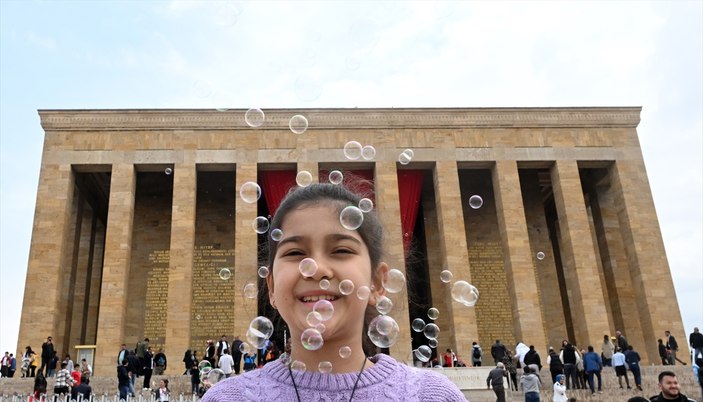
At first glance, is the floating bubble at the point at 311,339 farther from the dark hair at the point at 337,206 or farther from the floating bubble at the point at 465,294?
the floating bubble at the point at 465,294

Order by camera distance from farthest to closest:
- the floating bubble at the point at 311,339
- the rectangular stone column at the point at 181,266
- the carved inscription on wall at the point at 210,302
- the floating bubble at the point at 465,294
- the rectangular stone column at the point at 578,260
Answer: the carved inscription on wall at the point at 210,302 → the rectangular stone column at the point at 578,260 → the rectangular stone column at the point at 181,266 → the floating bubble at the point at 465,294 → the floating bubble at the point at 311,339

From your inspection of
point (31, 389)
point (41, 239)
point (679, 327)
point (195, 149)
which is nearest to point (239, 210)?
point (195, 149)

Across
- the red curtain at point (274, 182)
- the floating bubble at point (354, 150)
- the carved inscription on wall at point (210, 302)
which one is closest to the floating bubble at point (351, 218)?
the floating bubble at point (354, 150)

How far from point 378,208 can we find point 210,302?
9058 millimetres

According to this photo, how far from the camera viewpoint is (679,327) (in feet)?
83.2

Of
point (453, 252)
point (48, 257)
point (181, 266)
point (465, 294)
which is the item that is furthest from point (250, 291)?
point (48, 257)

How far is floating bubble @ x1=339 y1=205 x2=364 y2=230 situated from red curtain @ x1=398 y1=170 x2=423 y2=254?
2519 centimetres

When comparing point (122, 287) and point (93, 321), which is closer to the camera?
point (122, 287)

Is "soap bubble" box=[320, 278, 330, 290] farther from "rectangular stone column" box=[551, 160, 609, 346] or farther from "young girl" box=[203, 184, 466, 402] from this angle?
"rectangular stone column" box=[551, 160, 609, 346]

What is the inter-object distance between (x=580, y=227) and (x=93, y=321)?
2303 centimetres

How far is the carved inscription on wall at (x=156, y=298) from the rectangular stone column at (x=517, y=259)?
1550 centimetres

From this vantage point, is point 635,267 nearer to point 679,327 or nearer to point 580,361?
point 679,327

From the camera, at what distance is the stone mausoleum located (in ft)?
82.8

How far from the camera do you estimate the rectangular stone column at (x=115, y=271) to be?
23.7 meters
